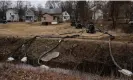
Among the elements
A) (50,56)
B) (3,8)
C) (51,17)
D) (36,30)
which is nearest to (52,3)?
(3,8)

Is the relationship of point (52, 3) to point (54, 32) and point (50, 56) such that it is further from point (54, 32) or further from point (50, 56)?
point (50, 56)

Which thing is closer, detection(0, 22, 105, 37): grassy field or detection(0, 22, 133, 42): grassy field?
detection(0, 22, 133, 42): grassy field

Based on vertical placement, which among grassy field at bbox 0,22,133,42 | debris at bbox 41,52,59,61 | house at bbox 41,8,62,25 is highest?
house at bbox 41,8,62,25

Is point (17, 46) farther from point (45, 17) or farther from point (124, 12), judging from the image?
point (45, 17)

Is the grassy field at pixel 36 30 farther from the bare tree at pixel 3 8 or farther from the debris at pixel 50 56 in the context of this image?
the bare tree at pixel 3 8

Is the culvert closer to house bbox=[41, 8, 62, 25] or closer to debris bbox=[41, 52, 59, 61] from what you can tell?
debris bbox=[41, 52, 59, 61]

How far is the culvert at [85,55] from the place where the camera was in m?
17.0

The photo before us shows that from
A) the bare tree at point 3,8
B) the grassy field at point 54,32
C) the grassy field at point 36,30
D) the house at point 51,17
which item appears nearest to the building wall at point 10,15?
the bare tree at point 3,8

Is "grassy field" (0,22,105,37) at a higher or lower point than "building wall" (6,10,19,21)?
lower

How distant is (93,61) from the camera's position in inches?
709

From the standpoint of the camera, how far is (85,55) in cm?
1906

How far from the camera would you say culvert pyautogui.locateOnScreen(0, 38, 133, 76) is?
16984 mm

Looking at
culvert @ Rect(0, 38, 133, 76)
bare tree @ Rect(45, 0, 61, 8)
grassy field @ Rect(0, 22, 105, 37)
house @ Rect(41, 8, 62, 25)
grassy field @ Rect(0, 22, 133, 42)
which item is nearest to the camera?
culvert @ Rect(0, 38, 133, 76)

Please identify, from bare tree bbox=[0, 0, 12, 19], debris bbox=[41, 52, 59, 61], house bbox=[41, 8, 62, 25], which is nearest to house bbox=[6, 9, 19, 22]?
bare tree bbox=[0, 0, 12, 19]
